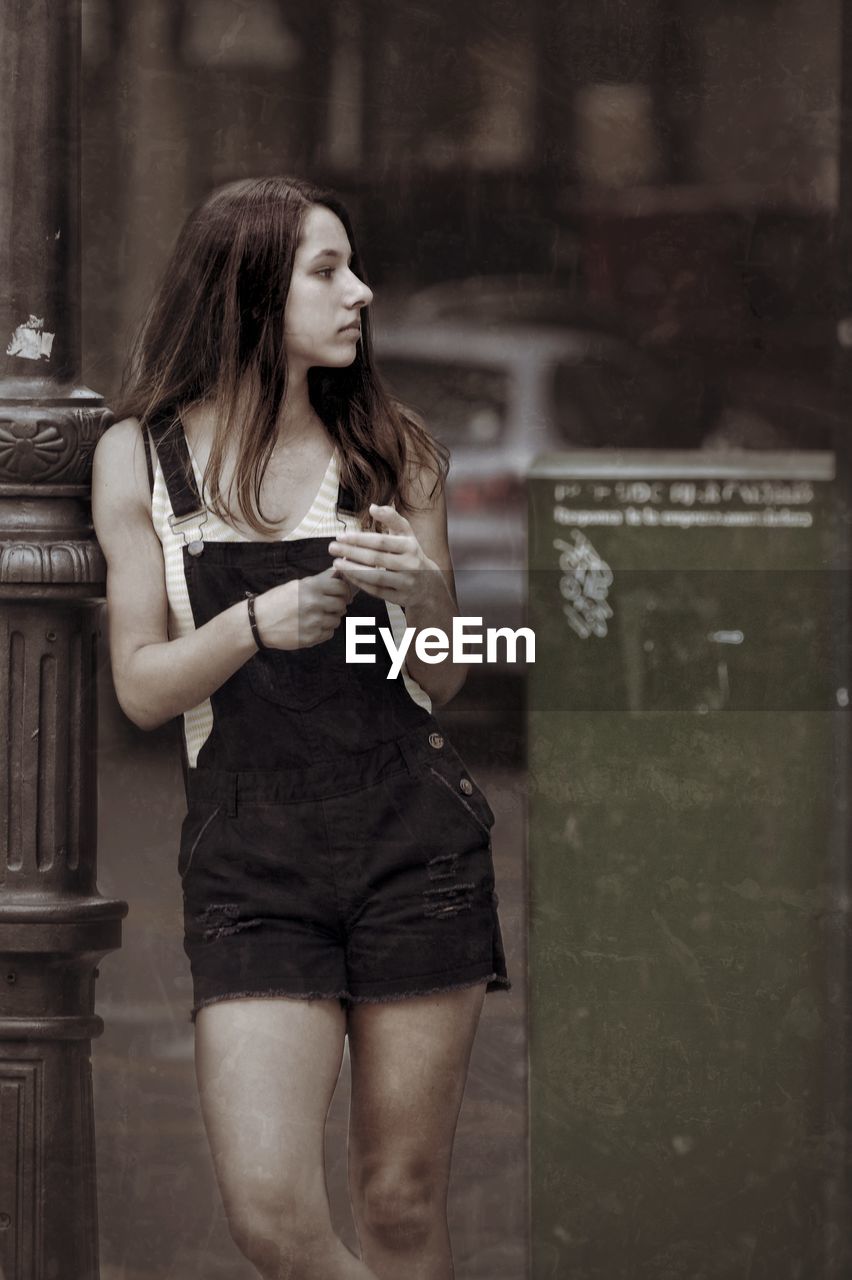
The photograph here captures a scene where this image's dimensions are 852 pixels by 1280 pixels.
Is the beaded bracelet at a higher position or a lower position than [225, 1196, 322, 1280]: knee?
higher

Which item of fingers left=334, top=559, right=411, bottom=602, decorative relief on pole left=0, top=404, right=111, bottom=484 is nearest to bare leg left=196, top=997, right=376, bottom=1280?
fingers left=334, top=559, right=411, bottom=602

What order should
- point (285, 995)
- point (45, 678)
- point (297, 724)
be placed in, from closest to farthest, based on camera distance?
point (285, 995), point (297, 724), point (45, 678)

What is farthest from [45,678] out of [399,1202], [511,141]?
[511,141]

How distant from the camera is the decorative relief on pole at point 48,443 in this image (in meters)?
2.94

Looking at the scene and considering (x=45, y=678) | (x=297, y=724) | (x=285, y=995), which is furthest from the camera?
(x=45, y=678)

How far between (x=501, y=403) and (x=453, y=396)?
0.08 meters

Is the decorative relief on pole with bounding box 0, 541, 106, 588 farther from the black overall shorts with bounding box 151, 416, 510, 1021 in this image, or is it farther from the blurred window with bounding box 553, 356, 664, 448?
the blurred window with bounding box 553, 356, 664, 448

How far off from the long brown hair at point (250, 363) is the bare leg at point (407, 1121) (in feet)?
2.53

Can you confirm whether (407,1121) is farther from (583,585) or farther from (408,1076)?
(583,585)

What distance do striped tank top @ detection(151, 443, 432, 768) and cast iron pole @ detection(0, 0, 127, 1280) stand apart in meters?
0.14

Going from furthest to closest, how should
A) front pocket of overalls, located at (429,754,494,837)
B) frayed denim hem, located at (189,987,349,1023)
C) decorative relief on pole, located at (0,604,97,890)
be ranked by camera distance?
decorative relief on pole, located at (0,604,97,890) < front pocket of overalls, located at (429,754,494,837) < frayed denim hem, located at (189,987,349,1023)

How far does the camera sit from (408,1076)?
2.90 m

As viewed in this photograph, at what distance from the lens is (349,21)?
3.08 m

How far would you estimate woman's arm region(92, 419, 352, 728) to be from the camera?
114 inches
